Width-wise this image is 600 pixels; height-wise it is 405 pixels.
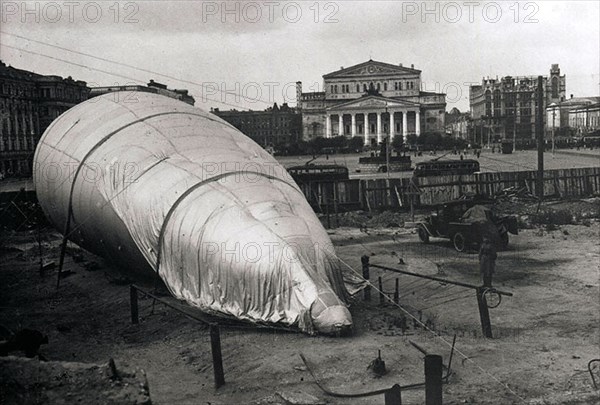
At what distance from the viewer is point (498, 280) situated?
46.9ft

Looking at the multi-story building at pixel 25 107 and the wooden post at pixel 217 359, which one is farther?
the multi-story building at pixel 25 107

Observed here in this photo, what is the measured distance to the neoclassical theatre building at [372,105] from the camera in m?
113

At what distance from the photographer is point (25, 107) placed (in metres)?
69.0

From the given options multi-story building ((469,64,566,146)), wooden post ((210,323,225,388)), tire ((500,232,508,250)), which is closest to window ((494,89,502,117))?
multi-story building ((469,64,566,146))

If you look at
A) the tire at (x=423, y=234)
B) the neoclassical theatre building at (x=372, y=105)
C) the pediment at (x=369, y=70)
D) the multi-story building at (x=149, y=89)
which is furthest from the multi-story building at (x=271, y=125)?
the tire at (x=423, y=234)

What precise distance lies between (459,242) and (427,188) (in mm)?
11152

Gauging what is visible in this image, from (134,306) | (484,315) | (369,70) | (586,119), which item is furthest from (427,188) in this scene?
(369,70)

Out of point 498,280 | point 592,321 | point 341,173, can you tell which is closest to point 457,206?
point 498,280

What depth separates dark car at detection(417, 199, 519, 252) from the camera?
1792cm

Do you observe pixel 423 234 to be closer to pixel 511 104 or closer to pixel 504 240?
pixel 504 240

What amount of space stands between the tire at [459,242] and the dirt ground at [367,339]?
68.6 inches

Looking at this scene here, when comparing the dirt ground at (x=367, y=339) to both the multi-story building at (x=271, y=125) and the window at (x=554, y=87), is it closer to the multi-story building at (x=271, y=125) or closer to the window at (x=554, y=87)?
the multi-story building at (x=271, y=125)

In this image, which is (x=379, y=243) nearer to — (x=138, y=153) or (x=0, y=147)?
(x=138, y=153)

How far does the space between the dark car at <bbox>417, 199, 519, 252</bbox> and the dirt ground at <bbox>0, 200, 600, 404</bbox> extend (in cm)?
150
